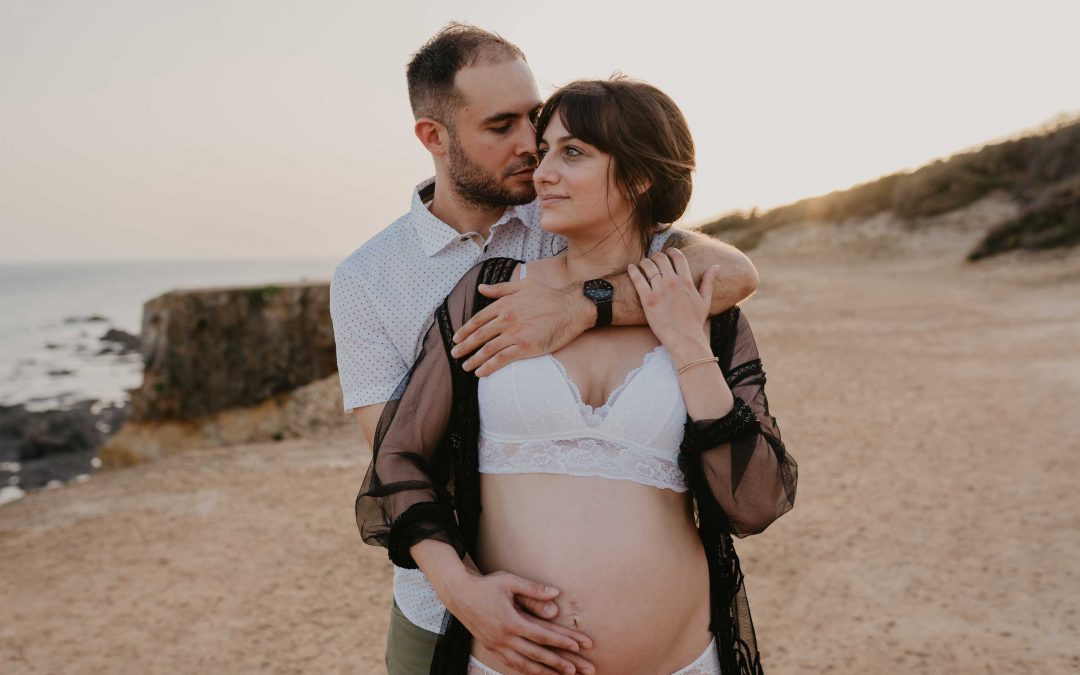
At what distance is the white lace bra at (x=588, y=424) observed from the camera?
2.06 metres

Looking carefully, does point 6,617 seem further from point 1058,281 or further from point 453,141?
point 1058,281

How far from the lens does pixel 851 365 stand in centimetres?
1242

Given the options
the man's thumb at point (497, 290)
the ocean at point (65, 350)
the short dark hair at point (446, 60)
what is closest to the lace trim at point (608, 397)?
the man's thumb at point (497, 290)

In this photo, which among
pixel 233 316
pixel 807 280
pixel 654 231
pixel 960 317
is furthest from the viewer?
pixel 807 280

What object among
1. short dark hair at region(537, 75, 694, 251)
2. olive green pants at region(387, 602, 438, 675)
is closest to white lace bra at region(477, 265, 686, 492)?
short dark hair at region(537, 75, 694, 251)

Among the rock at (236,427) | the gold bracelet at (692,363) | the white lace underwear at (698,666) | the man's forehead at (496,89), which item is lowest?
the rock at (236,427)

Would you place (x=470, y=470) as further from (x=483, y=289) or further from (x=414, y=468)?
(x=483, y=289)

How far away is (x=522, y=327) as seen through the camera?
2100 mm

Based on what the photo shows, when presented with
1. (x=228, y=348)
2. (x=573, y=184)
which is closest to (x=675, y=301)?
(x=573, y=184)

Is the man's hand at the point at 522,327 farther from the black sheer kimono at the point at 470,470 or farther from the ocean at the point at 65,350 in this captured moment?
the ocean at the point at 65,350

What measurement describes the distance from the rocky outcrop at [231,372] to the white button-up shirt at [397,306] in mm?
8249

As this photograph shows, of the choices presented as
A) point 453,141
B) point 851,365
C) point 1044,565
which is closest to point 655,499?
point 453,141

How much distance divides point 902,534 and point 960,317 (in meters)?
11.6

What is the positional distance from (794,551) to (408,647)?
4342 millimetres
